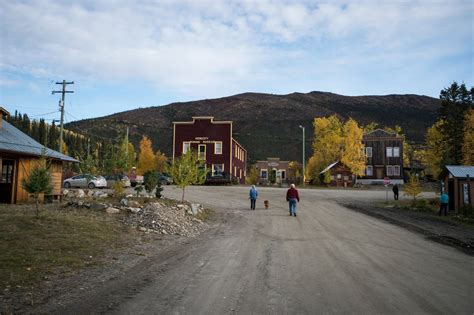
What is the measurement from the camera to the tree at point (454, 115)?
4550 cm

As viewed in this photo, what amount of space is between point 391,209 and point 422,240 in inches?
479

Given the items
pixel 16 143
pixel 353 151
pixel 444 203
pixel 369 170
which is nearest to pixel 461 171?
pixel 444 203

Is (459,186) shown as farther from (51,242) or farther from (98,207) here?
(51,242)

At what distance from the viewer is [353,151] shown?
191 ft

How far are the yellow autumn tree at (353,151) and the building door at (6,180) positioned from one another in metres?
45.8

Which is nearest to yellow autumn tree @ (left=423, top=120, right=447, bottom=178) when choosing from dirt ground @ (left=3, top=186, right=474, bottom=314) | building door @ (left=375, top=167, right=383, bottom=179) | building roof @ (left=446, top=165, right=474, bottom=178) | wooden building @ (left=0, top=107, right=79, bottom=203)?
building door @ (left=375, top=167, right=383, bottom=179)

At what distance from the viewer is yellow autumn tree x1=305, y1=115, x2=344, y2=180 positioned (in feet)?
201

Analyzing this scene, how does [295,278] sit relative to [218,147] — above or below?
below

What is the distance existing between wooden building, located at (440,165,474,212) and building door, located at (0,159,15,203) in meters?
A: 26.2

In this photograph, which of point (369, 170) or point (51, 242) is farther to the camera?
point (369, 170)

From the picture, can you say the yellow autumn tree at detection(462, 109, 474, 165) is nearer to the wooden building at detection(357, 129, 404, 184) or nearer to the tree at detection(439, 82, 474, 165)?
the tree at detection(439, 82, 474, 165)

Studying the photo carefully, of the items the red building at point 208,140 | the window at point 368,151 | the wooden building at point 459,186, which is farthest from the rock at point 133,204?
the window at point 368,151

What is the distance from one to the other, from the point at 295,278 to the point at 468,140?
4098 centimetres

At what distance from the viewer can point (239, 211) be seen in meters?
23.3
